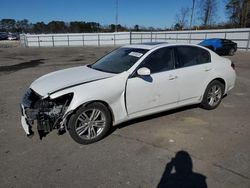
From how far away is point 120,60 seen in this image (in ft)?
15.6

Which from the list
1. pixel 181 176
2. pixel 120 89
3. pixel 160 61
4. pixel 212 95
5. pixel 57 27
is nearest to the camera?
pixel 181 176

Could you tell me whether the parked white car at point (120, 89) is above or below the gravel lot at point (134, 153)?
above

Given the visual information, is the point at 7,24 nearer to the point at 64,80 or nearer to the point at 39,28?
the point at 39,28

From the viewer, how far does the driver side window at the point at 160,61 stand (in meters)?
4.46

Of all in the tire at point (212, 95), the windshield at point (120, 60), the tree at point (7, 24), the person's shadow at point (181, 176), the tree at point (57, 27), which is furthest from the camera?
the tree at point (7, 24)

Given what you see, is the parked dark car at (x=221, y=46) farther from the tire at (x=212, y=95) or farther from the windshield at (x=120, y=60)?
the windshield at (x=120, y=60)

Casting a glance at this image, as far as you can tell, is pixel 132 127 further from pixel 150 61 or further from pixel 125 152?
pixel 150 61

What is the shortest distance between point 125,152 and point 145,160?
38cm

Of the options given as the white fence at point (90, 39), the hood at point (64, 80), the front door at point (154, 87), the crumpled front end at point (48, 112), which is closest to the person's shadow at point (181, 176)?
the front door at point (154, 87)

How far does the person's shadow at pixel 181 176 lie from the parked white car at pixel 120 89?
126 centimetres

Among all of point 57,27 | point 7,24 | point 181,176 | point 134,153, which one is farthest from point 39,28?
point 181,176

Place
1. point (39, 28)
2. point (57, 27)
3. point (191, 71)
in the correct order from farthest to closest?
point (57, 27), point (39, 28), point (191, 71)

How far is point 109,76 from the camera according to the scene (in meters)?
4.13

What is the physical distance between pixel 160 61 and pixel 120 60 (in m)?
0.79
